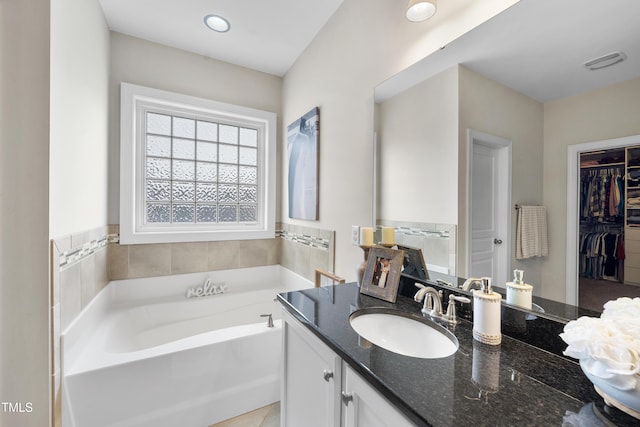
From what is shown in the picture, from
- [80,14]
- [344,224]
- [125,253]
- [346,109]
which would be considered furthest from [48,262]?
[346,109]

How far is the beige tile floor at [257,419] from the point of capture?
158cm

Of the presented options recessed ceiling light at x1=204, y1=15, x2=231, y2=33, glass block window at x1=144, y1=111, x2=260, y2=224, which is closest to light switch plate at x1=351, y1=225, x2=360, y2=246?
glass block window at x1=144, y1=111, x2=260, y2=224

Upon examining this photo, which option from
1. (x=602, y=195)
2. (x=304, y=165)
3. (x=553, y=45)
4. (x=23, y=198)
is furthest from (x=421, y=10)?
(x=23, y=198)

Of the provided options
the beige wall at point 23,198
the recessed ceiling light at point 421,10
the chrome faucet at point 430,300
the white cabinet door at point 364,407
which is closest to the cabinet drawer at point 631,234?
the chrome faucet at point 430,300

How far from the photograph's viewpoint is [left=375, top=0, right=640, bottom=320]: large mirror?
72 centimetres

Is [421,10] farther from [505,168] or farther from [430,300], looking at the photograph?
[430,300]

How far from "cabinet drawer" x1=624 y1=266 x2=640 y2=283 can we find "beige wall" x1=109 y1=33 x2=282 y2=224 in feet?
8.38

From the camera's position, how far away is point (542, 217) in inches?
33.4

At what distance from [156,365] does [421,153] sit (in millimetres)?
1800

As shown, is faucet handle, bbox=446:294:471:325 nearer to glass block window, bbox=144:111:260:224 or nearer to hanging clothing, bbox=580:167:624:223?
hanging clothing, bbox=580:167:624:223

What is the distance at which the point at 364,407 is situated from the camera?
Answer: 73cm

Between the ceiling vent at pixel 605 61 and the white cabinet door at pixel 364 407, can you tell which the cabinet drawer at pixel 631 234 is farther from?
the white cabinet door at pixel 364 407

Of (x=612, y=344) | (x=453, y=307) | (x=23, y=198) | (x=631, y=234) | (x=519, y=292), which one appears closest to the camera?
(x=612, y=344)

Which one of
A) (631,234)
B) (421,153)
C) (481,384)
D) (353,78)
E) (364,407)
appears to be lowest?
(364,407)
